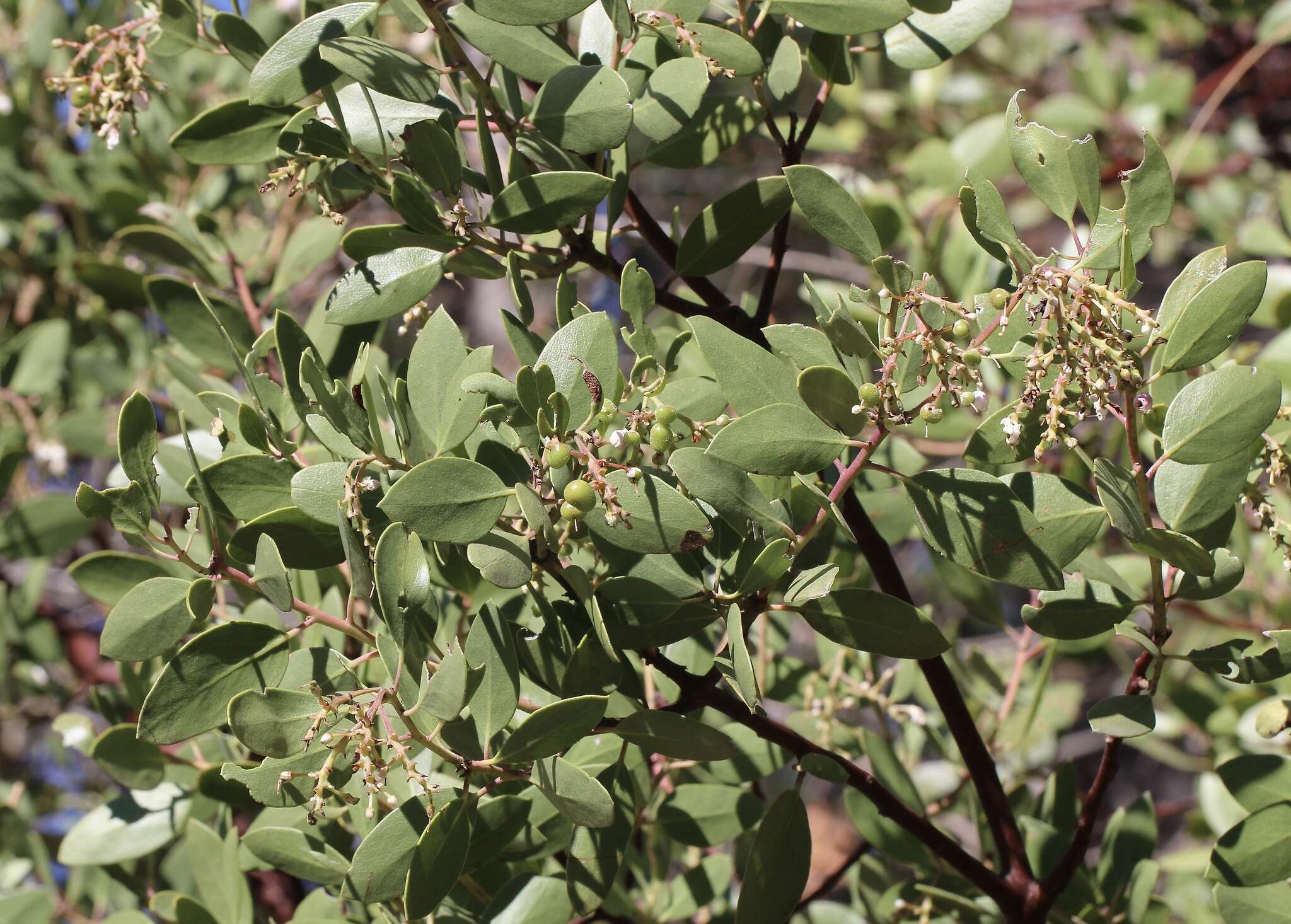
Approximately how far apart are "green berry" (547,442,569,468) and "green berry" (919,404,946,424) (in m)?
0.20

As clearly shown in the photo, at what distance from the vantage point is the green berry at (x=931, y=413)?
0.63m

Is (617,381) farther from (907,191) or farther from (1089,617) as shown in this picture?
(907,191)

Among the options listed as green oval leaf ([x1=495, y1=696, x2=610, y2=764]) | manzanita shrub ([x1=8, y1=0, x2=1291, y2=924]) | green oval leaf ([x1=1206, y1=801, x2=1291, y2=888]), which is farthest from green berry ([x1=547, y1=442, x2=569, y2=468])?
green oval leaf ([x1=1206, y1=801, x2=1291, y2=888])

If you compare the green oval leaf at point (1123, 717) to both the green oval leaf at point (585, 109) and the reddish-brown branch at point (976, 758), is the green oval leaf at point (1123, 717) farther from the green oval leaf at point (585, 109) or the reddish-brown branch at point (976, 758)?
the green oval leaf at point (585, 109)

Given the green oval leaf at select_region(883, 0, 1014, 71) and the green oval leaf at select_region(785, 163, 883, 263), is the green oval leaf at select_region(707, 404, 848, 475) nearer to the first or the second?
the green oval leaf at select_region(785, 163, 883, 263)

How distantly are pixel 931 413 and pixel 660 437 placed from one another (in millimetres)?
154

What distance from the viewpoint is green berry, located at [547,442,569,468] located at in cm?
64

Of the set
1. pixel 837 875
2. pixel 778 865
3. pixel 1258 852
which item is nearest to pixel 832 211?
pixel 778 865

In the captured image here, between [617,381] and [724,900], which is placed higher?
[617,381]

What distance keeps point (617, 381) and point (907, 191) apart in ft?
4.57

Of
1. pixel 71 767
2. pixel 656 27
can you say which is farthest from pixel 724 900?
pixel 71 767

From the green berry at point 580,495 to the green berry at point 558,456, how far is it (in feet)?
0.05

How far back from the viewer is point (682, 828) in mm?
974

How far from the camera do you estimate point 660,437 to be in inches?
25.8
